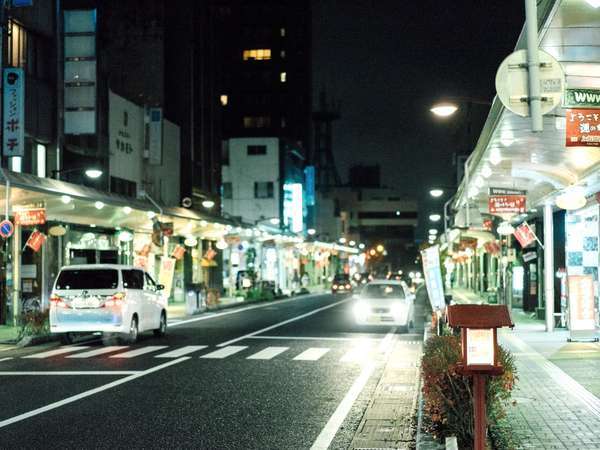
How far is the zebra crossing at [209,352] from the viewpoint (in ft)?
63.4

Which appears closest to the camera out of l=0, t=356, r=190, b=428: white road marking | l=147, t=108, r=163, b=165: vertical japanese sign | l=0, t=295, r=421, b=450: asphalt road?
l=0, t=295, r=421, b=450: asphalt road

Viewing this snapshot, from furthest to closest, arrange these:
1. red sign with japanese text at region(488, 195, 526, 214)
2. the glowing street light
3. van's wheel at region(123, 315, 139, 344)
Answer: red sign with japanese text at region(488, 195, 526, 214), van's wheel at region(123, 315, 139, 344), the glowing street light

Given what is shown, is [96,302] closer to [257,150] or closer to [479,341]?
[479,341]

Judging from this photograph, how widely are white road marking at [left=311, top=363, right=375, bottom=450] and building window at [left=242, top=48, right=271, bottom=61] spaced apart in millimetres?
113913

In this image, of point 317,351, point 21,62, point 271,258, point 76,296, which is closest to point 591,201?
point 317,351

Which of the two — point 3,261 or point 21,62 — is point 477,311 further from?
point 21,62

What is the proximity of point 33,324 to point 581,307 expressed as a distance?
542 inches

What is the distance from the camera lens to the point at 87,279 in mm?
22516

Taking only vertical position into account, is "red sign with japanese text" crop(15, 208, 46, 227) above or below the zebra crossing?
above

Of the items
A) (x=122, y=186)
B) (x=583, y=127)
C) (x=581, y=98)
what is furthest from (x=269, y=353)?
(x=122, y=186)

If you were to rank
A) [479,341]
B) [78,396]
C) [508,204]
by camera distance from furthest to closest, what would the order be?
[508,204] → [78,396] → [479,341]

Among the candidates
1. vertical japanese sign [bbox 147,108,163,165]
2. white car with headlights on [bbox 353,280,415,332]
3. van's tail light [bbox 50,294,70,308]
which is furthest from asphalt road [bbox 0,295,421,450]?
vertical japanese sign [bbox 147,108,163,165]

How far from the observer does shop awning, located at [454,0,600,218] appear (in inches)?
418

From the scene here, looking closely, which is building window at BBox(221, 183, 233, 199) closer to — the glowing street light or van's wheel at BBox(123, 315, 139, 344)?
van's wheel at BBox(123, 315, 139, 344)
